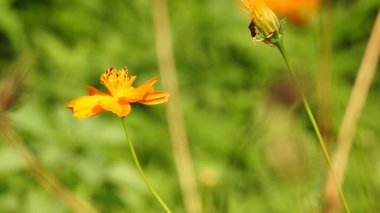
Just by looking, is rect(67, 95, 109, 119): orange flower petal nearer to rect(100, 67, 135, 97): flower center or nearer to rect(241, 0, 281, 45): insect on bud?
rect(100, 67, 135, 97): flower center

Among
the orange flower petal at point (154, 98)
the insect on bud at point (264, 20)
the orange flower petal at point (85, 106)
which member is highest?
the insect on bud at point (264, 20)

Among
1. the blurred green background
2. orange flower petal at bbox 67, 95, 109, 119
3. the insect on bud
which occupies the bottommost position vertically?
A: orange flower petal at bbox 67, 95, 109, 119

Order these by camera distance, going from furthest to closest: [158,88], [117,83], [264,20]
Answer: [158,88] → [117,83] → [264,20]

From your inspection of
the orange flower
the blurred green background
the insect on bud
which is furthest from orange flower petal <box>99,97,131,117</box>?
the blurred green background

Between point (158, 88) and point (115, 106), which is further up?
point (158, 88)

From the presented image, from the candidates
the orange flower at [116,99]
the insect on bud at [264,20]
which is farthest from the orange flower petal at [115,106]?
the insect on bud at [264,20]

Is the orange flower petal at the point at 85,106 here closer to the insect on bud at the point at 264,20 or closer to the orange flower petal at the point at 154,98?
the orange flower petal at the point at 154,98

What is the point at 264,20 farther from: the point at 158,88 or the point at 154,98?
the point at 158,88

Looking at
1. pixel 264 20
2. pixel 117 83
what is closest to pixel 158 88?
pixel 117 83
